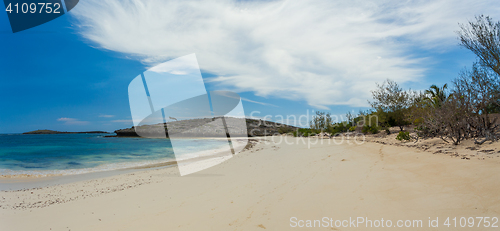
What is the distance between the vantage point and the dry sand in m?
2.80

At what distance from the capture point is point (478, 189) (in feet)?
10.3

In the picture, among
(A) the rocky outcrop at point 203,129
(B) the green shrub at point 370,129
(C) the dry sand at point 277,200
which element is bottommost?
(C) the dry sand at point 277,200

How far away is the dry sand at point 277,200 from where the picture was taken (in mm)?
2801

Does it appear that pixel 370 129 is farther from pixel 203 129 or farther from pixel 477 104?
pixel 203 129

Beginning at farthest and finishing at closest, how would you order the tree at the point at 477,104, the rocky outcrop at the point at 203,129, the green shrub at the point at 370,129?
the rocky outcrop at the point at 203,129 < the green shrub at the point at 370,129 < the tree at the point at 477,104

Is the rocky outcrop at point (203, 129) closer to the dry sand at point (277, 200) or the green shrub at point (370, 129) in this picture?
the green shrub at point (370, 129)

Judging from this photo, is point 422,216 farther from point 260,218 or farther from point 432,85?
point 432,85

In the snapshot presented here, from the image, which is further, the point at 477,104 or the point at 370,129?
the point at 370,129

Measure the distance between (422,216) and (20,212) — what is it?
6.63 meters

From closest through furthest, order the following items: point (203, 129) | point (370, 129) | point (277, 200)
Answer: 1. point (277, 200)
2. point (370, 129)
3. point (203, 129)

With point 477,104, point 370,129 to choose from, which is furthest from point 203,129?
point 477,104

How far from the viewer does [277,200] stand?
11.7ft

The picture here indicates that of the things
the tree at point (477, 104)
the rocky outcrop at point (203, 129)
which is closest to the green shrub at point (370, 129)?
the tree at point (477, 104)

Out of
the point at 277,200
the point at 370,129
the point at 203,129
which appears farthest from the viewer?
the point at 203,129
